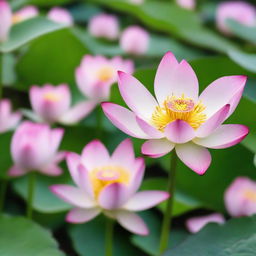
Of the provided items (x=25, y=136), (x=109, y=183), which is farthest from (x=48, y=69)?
(x=109, y=183)

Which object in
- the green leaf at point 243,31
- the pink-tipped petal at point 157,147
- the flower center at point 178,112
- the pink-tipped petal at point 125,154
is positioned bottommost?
the green leaf at point 243,31

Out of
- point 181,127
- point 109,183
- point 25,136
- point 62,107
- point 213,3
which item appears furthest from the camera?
point 213,3

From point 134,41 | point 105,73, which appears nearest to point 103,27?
point 134,41

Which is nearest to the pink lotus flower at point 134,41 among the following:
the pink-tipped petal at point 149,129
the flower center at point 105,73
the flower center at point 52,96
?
the flower center at point 105,73

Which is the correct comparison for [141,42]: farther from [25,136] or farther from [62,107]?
[25,136]

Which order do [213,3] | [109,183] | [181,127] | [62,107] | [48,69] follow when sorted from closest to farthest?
[181,127] < [109,183] < [62,107] < [48,69] < [213,3]

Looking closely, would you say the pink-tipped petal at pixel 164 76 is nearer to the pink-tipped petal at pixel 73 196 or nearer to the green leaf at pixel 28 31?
the pink-tipped petal at pixel 73 196

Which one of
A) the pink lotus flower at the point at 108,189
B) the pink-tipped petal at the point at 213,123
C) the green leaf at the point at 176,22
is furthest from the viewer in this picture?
the green leaf at the point at 176,22
